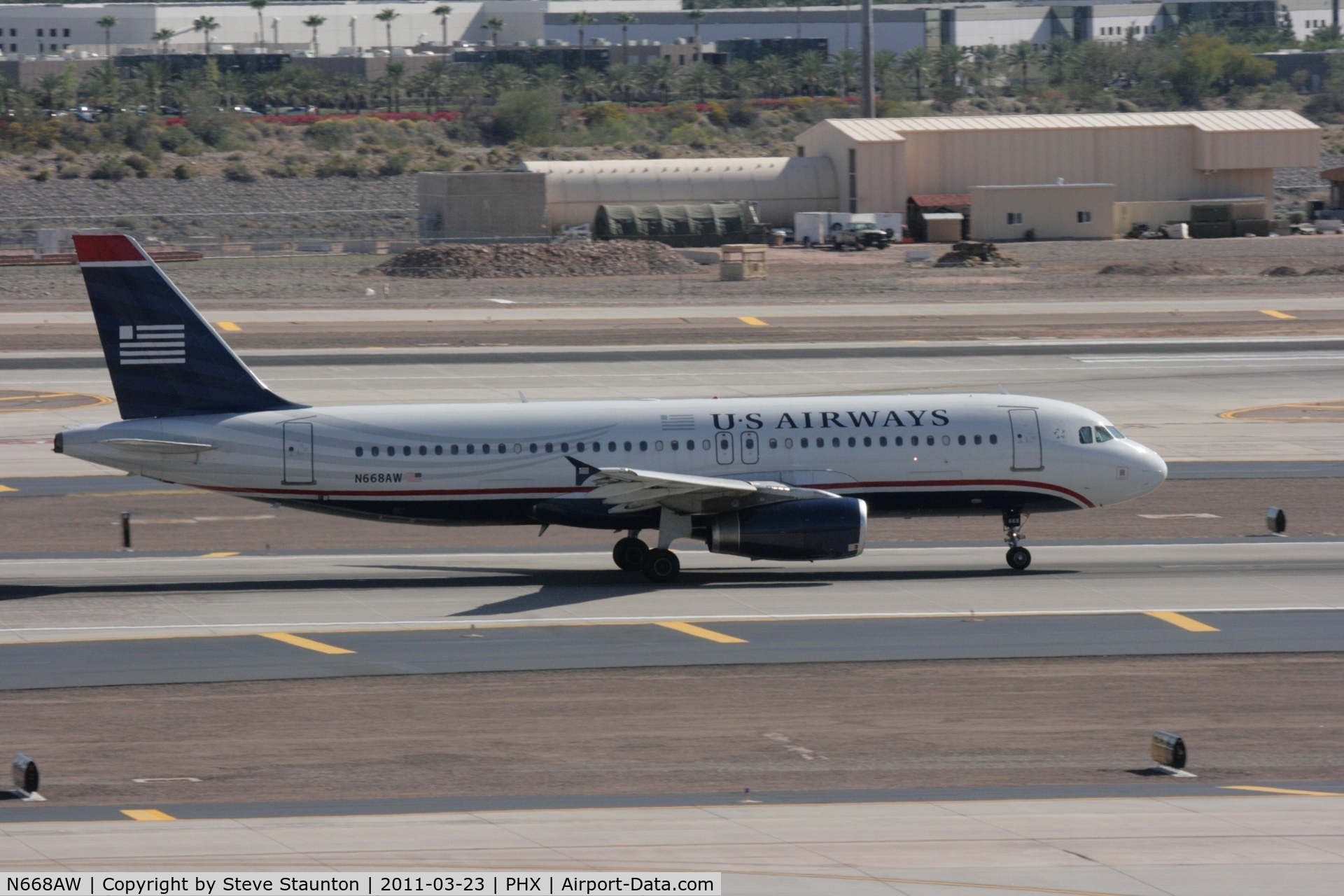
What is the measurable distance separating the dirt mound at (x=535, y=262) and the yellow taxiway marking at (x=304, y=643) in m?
75.7

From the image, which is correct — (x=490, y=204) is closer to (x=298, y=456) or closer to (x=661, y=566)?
(x=298, y=456)

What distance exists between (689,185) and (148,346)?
91.3 metres

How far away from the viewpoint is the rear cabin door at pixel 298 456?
114 feet

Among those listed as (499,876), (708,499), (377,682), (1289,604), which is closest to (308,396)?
(708,499)

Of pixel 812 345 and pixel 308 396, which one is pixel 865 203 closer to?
pixel 812 345

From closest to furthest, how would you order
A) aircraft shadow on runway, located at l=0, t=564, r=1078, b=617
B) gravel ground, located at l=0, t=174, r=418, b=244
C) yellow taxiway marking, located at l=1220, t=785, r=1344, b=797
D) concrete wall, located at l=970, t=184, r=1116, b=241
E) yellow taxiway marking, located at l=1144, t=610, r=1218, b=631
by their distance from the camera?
1. yellow taxiway marking, located at l=1220, t=785, r=1344, b=797
2. yellow taxiway marking, located at l=1144, t=610, r=1218, b=631
3. aircraft shadow on runway, located at l=0, t=564, r=1078, b=617
4. concrete wall, located at l=970, t=184, r=1116, b=241
5. gravel ground, located at l=0, t=174, r=418, b=244

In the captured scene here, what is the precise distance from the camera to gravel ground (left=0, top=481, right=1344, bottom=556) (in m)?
40.5

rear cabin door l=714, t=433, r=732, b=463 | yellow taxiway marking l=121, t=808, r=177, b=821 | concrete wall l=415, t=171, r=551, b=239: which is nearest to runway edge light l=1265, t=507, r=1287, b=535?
rear cabin door l=714, t=433, r=732, b=463

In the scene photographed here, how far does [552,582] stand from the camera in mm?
35625

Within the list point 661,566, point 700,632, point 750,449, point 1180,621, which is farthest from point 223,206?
point 1180,621

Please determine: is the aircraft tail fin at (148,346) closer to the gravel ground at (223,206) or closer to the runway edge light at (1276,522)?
the runway edge light at (1276,522)

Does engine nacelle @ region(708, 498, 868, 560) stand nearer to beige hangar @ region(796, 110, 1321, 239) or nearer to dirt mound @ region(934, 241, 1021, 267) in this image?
dirt mound @ region(934, 241, 1021, 267)

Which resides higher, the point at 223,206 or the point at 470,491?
the point at 223,206

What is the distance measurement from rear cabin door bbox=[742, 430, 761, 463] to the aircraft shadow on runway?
2.80 metres
